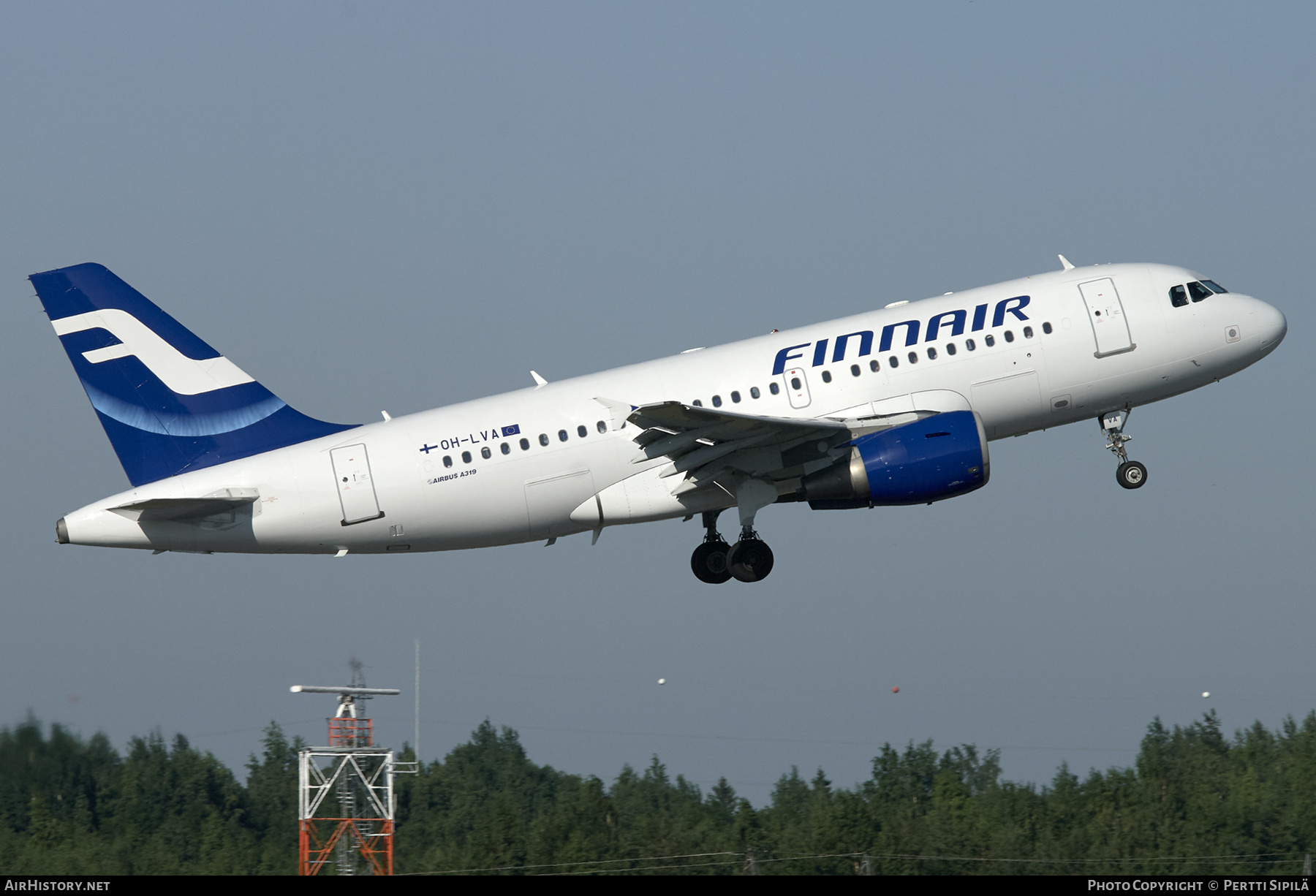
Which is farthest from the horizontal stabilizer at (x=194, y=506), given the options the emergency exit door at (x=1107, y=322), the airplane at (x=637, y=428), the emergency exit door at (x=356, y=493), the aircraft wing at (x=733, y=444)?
the emergency exit door at (x=1107, y=322)

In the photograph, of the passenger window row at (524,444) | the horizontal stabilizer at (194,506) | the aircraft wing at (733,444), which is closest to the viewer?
the aircraft wing at (733,444)

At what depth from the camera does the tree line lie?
2079 inches

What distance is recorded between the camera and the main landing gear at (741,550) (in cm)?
3206

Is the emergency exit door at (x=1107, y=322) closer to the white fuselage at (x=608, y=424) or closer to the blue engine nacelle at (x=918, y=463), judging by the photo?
the white fuselage at (x=608, y=424)

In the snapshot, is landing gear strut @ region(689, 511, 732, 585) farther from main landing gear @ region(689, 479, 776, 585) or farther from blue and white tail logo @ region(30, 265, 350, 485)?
blue and white tail logo @ region(30, 265, 350, 485)

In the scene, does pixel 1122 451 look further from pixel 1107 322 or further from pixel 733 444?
pixel 733 444

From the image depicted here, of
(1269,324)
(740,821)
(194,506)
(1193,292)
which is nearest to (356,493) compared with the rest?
(194,506)

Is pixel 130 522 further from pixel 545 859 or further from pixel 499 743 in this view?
pixel 499 743

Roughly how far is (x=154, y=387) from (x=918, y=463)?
1687 centimetres

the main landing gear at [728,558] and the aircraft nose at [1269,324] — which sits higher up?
the aircraft nose at [1269,324]

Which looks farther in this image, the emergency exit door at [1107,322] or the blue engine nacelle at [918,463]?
the emergency exit door at [1107,322]

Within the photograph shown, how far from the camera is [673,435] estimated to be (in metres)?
30.0

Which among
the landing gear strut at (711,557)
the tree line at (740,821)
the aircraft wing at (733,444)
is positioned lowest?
the tree line at (740,821)

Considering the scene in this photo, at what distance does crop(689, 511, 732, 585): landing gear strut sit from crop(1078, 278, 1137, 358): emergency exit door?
9.51 meters
